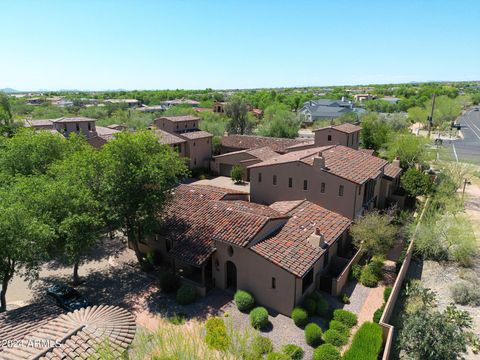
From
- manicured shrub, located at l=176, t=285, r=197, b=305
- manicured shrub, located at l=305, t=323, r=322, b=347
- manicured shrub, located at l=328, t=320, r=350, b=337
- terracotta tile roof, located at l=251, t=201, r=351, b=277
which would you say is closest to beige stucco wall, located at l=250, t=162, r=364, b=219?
terracotta tile roof, located at l=251, t=201, r=351, b=277

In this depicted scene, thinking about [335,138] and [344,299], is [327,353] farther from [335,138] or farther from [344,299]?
[335,138]

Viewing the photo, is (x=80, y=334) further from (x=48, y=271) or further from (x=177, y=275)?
(x=48, y=271)

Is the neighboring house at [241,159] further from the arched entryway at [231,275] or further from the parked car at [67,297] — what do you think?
the parked car at [67,297]

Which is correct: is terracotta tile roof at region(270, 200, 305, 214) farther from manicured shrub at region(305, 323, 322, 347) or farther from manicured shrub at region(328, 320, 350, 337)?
manicured shrub at region(305, 323, 322, 347)

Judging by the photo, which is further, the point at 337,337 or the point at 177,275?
the point at 177,275

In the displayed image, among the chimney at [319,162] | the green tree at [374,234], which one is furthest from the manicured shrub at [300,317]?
the chimney at [319,162]

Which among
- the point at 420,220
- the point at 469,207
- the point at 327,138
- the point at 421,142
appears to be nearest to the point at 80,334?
the point at 420,220
